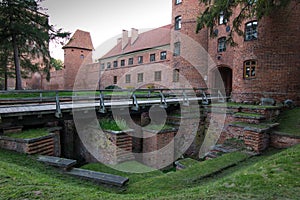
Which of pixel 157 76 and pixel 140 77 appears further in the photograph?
pixel 140 77

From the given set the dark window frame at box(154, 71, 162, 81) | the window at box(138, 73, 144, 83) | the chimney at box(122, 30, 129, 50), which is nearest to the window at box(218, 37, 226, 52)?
the dark window frame at box(154, 71, 162, 81)

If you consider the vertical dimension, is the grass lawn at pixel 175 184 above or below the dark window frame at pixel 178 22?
below

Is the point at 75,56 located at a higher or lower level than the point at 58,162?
higher

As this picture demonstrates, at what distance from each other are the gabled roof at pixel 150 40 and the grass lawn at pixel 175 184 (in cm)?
1947

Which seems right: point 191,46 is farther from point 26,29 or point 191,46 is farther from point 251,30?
point 26,29

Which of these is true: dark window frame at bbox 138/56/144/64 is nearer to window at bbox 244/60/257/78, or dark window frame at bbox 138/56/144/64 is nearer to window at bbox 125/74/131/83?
window at bbox 125/74/131/83

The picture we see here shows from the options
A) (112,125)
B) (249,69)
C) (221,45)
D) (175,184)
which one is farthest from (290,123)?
(221,45)

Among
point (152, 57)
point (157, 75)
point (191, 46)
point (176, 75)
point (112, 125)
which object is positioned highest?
point (152, 57)

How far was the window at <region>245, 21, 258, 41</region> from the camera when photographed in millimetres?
11523

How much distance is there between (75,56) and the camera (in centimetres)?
3222

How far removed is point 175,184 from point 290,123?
630cm

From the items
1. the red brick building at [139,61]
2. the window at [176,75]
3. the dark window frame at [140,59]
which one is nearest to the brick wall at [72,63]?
the red brick building at [139,61]

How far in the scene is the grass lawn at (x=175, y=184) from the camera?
9.26 feet

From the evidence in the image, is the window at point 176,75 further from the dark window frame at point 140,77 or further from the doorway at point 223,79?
the dark window frame at point 140,77
